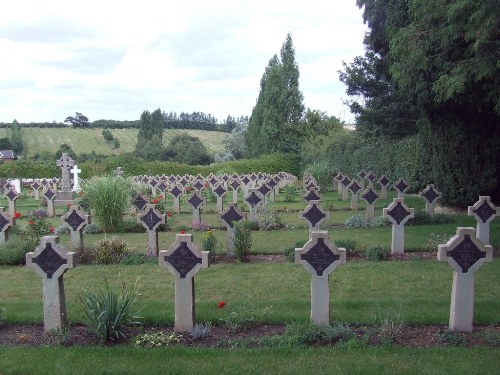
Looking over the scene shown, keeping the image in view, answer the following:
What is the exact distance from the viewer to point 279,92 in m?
55.2

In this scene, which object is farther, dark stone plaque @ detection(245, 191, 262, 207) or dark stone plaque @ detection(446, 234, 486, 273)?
dark stone plaque @ detection(245, 191, 262, 207)

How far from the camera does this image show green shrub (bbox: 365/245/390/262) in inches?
404

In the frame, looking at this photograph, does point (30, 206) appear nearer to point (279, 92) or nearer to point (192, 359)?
point (192, 359)

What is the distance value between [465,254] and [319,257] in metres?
1.71

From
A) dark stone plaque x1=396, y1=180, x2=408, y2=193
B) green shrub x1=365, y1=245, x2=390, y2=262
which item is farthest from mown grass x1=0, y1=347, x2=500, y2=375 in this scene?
dark stone plaque x1=396, y1=180, x2=408, y2=193

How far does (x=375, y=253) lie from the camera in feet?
33.8

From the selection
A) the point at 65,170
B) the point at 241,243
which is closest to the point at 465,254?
the point at 241,243

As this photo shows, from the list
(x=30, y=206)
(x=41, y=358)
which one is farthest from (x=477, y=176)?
(x=30, y=206)

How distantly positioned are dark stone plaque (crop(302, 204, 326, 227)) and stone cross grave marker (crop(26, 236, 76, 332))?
6.00 meters

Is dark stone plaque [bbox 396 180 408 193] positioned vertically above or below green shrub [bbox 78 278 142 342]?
above

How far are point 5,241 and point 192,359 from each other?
26.2 ft

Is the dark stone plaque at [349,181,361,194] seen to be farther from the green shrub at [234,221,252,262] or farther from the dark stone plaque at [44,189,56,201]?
the dark stone plaque at [44,189,56,201]

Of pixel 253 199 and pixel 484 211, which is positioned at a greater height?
pixel 484 211

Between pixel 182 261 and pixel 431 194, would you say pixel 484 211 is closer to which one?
pixel 431 194
